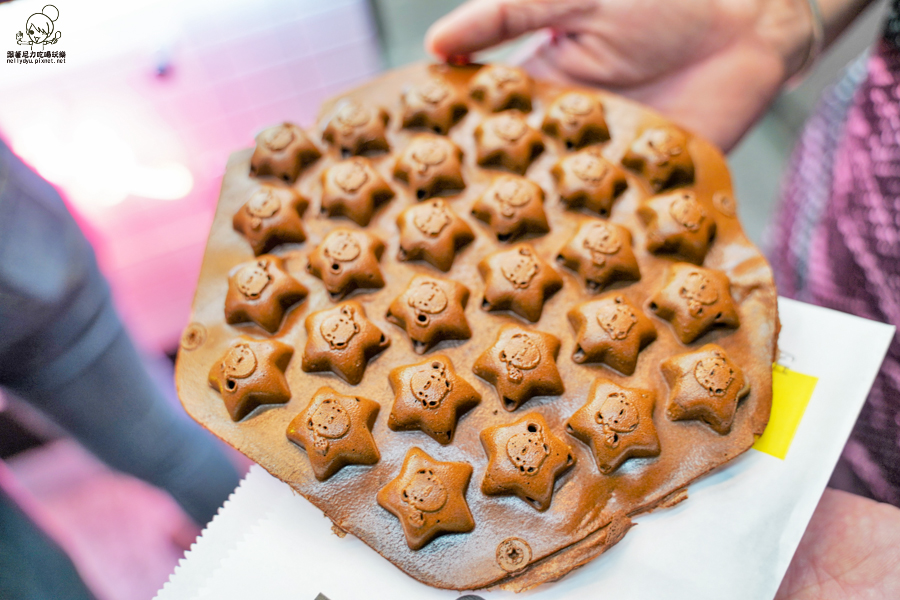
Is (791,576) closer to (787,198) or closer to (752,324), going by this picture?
(752,324)

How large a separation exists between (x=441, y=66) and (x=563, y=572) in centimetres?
110

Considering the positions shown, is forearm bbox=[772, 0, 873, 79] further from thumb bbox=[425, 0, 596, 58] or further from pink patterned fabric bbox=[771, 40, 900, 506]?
thumb bbox=[425, 0, 596, 58]

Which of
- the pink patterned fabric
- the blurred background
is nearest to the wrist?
the pink patterned fabric

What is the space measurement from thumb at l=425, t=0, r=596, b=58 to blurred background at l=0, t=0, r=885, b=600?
0.51 metres

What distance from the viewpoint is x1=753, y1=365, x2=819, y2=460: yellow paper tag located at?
99 cm

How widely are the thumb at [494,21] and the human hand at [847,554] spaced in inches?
48.9

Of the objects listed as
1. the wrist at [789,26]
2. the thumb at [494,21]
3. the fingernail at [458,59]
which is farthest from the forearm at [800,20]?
the fingernail at [458,59]

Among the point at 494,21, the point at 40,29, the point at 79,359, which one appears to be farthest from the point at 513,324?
the point at 40,29

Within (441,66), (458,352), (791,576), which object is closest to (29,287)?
(458,352)

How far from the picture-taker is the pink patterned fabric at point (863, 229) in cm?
119

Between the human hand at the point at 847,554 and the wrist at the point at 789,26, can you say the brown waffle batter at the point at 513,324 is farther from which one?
the wrist at the point at 789,26

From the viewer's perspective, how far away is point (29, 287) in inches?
33.9

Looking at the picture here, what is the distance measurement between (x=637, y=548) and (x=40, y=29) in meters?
1.30

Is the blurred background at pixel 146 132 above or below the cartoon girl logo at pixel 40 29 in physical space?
below
